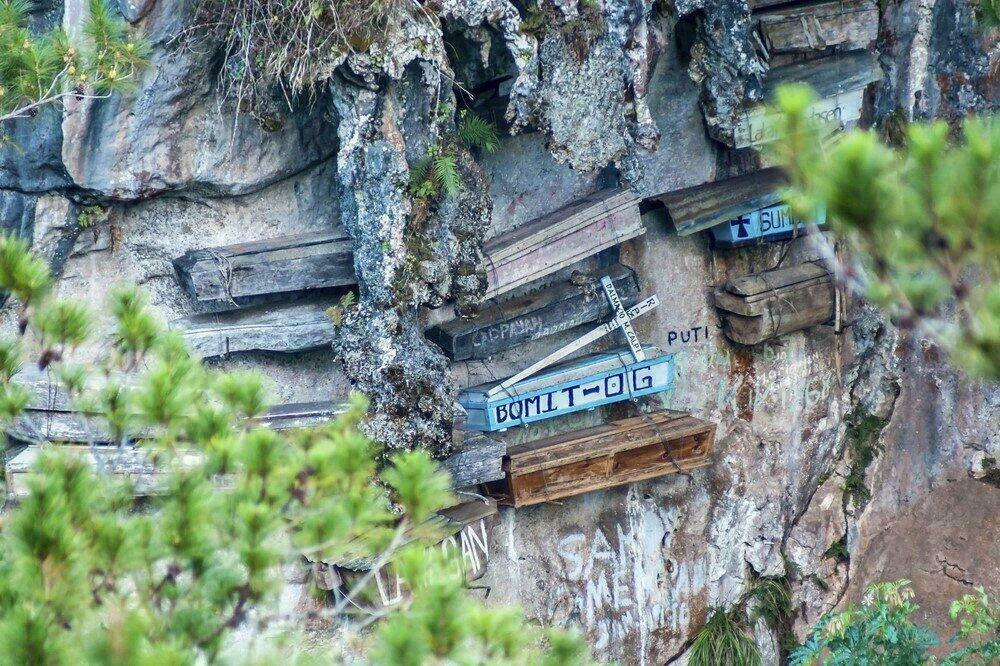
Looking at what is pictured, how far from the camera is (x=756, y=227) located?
23.7 ft

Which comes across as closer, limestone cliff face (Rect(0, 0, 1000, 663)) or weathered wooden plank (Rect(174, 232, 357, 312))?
limestone cliff face (Rect(0, 0, 1000, 663))

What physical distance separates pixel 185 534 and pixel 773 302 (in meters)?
5.16

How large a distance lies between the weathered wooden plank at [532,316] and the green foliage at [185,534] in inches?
118

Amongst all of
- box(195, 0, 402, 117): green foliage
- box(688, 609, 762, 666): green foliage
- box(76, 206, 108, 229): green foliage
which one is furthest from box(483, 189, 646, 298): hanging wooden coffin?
box(688, 609, 762, 666): green foliage

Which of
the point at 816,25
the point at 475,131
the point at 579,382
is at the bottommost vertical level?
the point at 579,382

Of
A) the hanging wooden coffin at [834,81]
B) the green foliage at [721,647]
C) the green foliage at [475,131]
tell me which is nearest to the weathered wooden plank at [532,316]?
the green foliage at [475,131]

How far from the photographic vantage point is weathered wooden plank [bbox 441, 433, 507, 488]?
20.7 feet

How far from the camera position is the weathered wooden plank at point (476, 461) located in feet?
20.7

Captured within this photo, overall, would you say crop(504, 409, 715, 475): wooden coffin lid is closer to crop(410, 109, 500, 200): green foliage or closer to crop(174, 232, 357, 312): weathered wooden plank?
crop(174, 232, 357, 312): weathered wooden plank

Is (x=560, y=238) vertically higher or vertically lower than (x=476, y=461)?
higher

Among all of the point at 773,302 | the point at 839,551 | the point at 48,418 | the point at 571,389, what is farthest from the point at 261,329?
the point at 839,551

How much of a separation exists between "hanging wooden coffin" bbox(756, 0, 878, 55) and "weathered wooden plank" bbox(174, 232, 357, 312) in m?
2.95

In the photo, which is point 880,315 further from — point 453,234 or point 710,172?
point 453,234

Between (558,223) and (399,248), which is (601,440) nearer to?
(558,223)
